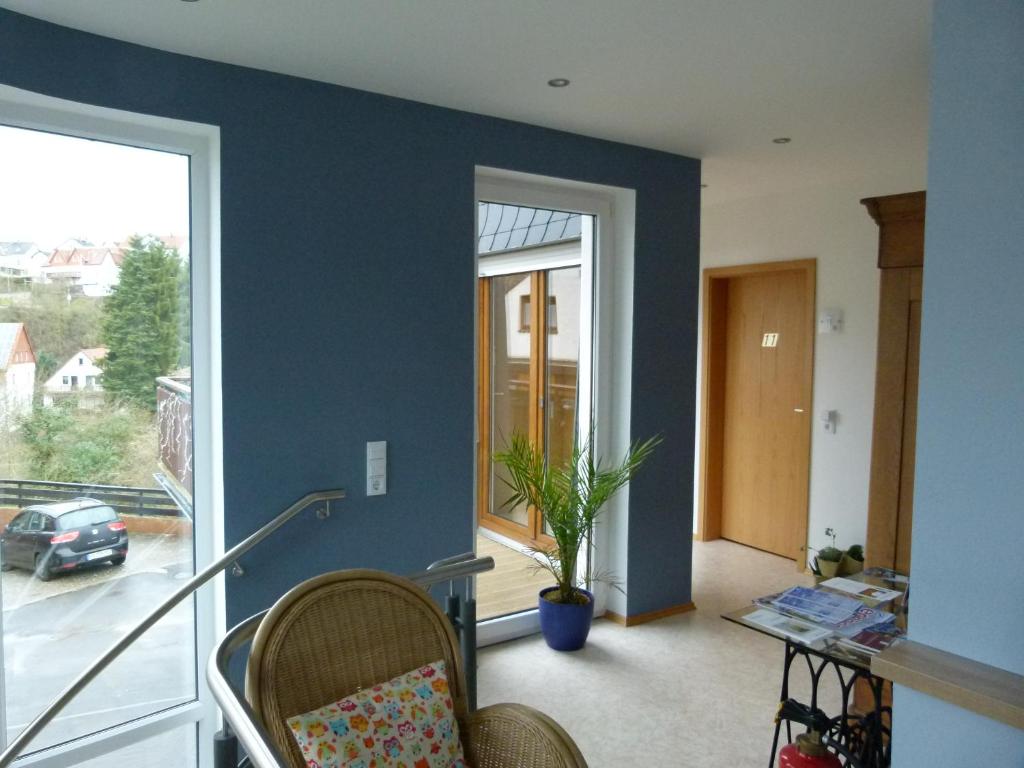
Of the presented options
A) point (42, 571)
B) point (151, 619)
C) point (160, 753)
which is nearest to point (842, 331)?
point (151, 619)

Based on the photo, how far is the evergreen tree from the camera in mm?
2707

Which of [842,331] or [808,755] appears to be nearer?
[808,755]

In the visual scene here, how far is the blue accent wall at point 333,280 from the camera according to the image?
8.81 ft

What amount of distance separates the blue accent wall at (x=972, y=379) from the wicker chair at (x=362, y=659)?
3.07 feet

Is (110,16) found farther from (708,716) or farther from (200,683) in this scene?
(708,716)

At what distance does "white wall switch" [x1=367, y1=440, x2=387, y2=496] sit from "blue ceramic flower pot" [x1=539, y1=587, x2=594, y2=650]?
1091 mm

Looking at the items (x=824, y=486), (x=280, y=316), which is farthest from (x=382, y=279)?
(x=824, y=486)

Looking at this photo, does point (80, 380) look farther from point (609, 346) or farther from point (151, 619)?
point (609, 346)

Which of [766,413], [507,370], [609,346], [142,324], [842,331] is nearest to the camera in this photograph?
[142,324]

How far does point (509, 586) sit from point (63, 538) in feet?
7.98

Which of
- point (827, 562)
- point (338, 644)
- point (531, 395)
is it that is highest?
point (531, 395)

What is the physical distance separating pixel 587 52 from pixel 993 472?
1791 mm

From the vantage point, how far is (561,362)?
495 centimetres

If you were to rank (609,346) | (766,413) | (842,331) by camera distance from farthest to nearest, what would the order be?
(766,413) → (842,331) → (609,346)
